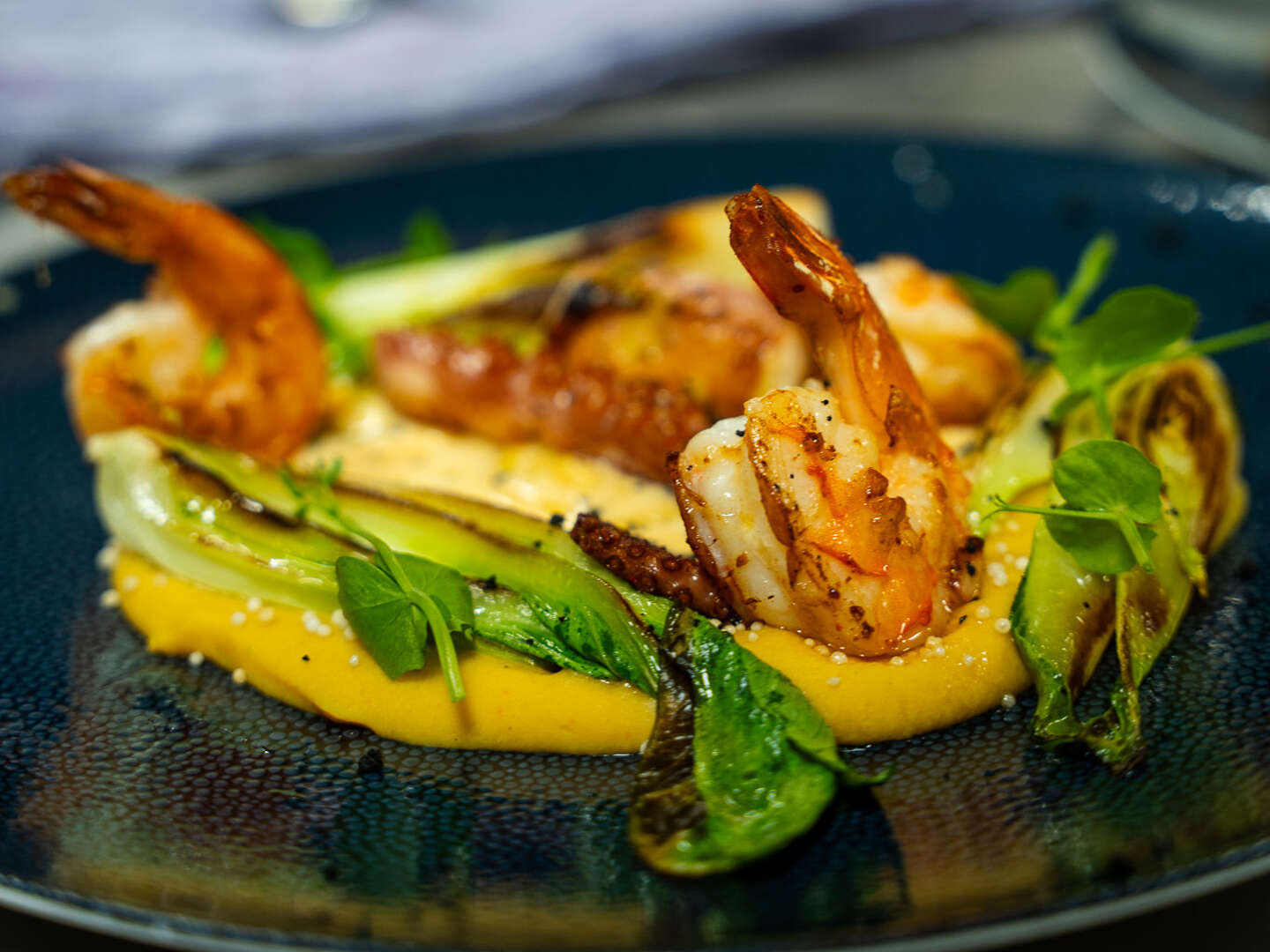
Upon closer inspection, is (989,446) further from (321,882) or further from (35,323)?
(35,323)

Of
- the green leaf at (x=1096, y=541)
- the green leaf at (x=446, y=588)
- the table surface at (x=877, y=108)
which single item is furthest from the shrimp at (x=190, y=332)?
the green leaf at (x=1096, y=541)

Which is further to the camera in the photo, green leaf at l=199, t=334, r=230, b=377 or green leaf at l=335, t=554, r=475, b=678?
green leaf at l=199, t=334, r=230, b=377

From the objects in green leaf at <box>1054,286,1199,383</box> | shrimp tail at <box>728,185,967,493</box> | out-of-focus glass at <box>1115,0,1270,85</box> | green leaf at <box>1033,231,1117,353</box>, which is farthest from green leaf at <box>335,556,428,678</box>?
out-of-focus glass at <box>1115,0,1270,85</box>

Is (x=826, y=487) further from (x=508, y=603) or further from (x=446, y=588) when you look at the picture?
(x=446, y=588)

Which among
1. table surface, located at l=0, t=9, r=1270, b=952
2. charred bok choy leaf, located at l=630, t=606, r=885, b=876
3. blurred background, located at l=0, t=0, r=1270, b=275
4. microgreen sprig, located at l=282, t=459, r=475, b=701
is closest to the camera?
charred bok choy leaf, located at l=630, t=606, r=885, b=876

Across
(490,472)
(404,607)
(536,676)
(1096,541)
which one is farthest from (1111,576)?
(490,472)

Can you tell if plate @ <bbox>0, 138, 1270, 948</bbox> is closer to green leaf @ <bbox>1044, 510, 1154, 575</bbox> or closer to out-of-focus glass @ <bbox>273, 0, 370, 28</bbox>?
green leaf @ <bbox>1044, 510, 1154, 575</bbox>

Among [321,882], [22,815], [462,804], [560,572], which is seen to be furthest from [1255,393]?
[22,815]
